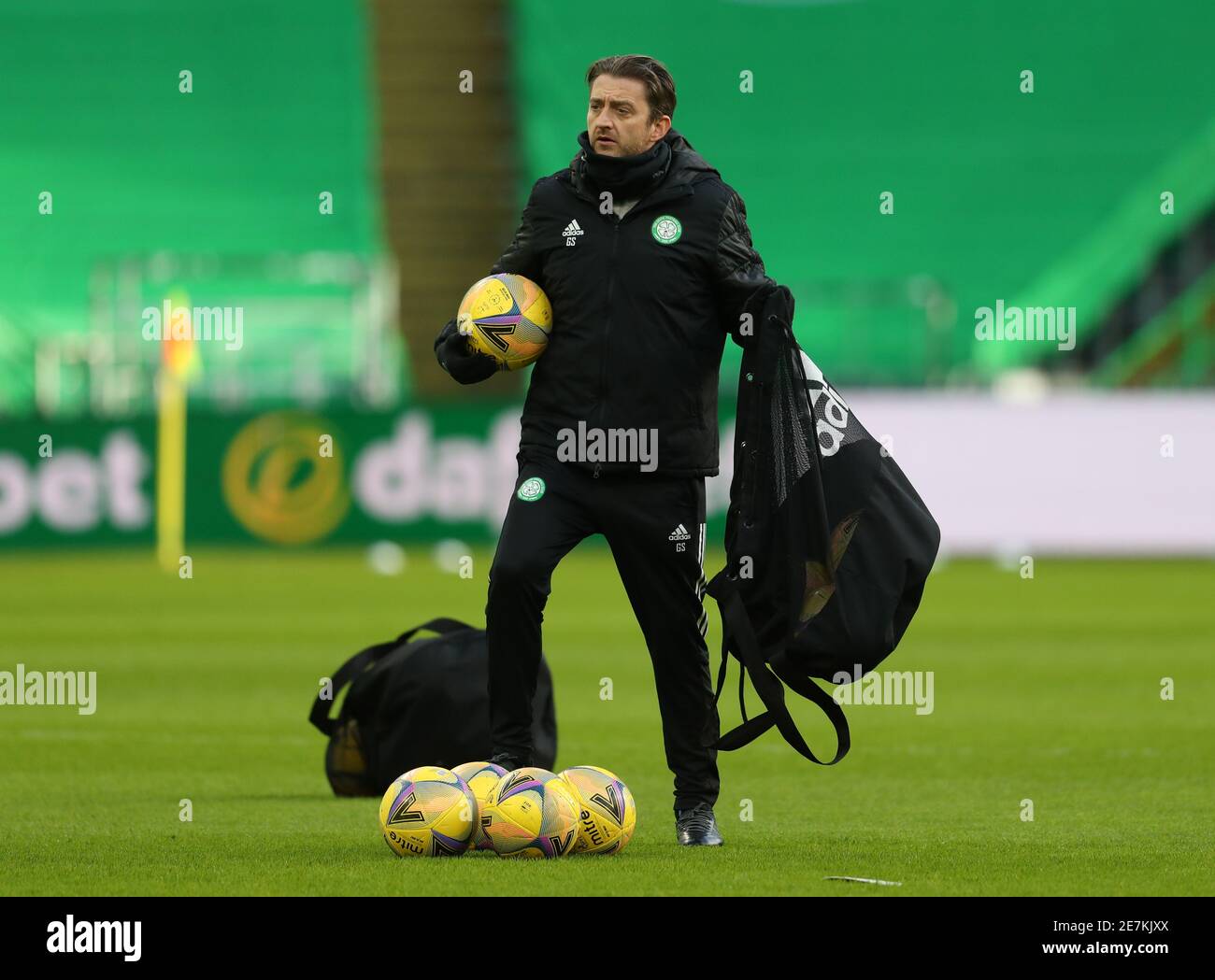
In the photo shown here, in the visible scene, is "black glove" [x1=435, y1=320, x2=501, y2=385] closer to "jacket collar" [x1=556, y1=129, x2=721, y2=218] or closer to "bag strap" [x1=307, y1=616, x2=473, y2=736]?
"jacket collar" [x1=556, y1=129, x2=721, y2=218]

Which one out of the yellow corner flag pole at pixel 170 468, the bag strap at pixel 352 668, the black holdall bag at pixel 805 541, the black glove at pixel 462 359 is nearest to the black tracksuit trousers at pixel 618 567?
the black holdall bag at pixel 805 541

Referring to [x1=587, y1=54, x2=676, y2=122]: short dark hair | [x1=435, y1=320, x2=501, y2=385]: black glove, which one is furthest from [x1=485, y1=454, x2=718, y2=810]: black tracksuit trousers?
[x1=587, y1=54, x2=676, y2=122]: short dark hair

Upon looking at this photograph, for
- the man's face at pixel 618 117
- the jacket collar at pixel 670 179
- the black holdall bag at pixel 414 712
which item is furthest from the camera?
the black holdall bag at pixel 414 712

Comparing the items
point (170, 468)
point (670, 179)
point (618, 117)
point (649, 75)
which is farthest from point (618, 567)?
point (170, 468)

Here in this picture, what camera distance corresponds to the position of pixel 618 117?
245 inches

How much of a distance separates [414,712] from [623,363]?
1.79 metres

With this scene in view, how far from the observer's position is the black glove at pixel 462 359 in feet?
21.0

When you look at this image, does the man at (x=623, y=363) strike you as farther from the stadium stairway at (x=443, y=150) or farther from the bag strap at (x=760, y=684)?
the stadium stairway at (x=443, y=150)

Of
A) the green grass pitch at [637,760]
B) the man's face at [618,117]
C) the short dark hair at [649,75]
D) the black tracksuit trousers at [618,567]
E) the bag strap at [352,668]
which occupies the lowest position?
the green grass pitch at [637,760]

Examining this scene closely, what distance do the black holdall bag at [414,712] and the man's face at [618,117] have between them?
6.61 feet

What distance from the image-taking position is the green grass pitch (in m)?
5.96

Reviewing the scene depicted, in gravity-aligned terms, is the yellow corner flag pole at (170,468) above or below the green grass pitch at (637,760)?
above

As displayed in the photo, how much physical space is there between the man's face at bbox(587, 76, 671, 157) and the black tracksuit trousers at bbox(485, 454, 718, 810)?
0.91 m
